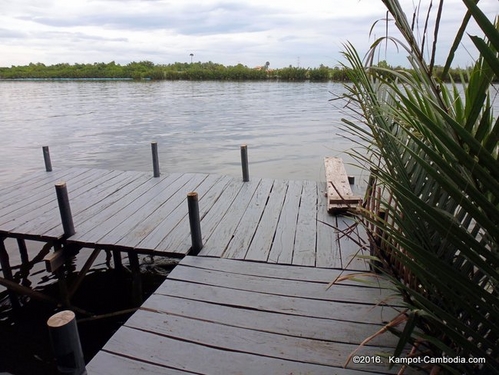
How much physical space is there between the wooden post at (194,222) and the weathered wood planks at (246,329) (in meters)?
0.46

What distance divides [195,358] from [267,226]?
207 centimetres

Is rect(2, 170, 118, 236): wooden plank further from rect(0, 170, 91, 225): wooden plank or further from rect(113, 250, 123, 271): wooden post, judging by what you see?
rect(113, 250, 123, 271): wooden post

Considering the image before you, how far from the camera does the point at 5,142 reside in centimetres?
1495

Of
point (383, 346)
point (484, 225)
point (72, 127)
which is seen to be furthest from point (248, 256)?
point (72, 127)

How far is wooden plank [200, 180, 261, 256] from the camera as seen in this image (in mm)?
3529

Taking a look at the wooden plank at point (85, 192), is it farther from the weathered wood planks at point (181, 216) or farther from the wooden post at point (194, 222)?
the wooden post at point (194, 222)

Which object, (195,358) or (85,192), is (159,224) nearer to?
(85,192)

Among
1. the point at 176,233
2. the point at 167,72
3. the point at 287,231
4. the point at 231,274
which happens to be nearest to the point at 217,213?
the point at 176,233

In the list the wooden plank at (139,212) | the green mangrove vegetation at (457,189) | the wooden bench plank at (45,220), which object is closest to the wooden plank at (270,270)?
the wooden plank at (139,212)

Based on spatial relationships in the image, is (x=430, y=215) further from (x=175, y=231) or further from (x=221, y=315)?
(x=175, y=231)

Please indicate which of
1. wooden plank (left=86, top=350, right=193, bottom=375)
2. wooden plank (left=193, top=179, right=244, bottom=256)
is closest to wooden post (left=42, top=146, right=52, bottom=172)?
wooden plank (left=193, top=179, right=244, bottom=256)

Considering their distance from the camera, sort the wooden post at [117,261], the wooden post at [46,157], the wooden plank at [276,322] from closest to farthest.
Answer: the wooden plank at [276,322], the wooden post at [117,261], the wooden post at [46,157]

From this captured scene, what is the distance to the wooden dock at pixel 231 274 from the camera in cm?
212

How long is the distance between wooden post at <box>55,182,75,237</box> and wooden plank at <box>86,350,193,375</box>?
84.8 inches
